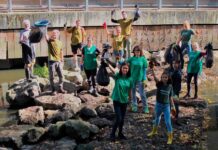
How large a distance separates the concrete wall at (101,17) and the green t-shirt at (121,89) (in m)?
9.27

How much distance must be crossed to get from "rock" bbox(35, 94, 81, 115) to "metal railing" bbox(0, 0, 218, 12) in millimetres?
6391

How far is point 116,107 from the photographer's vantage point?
10.3m

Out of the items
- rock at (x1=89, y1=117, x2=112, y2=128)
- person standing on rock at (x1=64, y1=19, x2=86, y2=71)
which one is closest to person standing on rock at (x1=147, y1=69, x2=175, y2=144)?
rock at (x1=89, y1=117, x2=112, y2=128)

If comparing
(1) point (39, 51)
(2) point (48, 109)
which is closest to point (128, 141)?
(2) point (48, 109)

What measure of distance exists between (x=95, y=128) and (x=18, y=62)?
9.31 metres

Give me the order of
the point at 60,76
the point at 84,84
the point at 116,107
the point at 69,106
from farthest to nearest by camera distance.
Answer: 1. the point at 84,84
2. the point at 60,76
3. the point at 69,106
4. the point at 116,107

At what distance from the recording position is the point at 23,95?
46.1 feet

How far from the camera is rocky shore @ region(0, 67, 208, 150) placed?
10398 mm

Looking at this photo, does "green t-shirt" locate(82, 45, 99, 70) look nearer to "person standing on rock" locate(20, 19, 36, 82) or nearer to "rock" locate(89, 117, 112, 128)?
"person standing on rock" locate(20, 19, 36, 82)

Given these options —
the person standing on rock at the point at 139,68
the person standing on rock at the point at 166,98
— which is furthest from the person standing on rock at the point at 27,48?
the person standing on rock at the point at 166,98

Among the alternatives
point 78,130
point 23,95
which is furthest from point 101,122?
point 23,95

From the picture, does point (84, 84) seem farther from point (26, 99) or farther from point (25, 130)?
point (25, 130)

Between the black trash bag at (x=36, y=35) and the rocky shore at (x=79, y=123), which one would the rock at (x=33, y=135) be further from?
the black trash bag at (x=36, y=35)

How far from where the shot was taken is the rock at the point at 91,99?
13.6 metres
